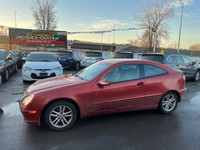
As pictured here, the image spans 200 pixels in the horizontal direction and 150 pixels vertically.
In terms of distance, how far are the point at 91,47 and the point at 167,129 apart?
81.2 metres

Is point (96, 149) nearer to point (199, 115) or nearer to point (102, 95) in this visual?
point (102, 95)

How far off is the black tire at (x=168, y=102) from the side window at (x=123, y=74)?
1026 millimetres

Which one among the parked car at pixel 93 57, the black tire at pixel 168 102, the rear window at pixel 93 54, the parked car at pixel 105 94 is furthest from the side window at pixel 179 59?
the rear window at pixel 93 54

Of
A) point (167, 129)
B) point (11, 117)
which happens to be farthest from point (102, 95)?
point (11, 117)

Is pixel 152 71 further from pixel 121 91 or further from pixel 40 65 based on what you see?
pixel 40 65

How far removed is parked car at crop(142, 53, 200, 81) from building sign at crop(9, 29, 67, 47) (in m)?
21.6

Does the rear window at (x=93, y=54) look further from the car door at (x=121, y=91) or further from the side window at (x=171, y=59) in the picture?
the car door at (x=121, y=91)

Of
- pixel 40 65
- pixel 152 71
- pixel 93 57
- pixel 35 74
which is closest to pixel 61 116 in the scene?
pixel 152 71

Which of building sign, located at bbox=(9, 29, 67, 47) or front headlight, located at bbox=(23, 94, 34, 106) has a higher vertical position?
building sign, located at bbox=(9, 29, 67, 47)

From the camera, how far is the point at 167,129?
11.9 feet

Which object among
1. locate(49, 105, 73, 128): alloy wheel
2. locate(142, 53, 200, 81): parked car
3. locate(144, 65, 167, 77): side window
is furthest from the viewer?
locate(142, 53, 200, 81): parked car

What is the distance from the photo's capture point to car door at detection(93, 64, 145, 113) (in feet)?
11.8

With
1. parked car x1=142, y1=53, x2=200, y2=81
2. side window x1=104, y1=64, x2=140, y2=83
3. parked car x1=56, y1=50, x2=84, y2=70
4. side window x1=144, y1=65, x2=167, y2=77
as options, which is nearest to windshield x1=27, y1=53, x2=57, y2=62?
parked car x1=56, y1=50, x2=84, y2=70

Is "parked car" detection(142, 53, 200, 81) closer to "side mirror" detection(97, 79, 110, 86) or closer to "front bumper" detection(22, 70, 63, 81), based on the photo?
"front bumper" detection(22, 70, 63, 81)
